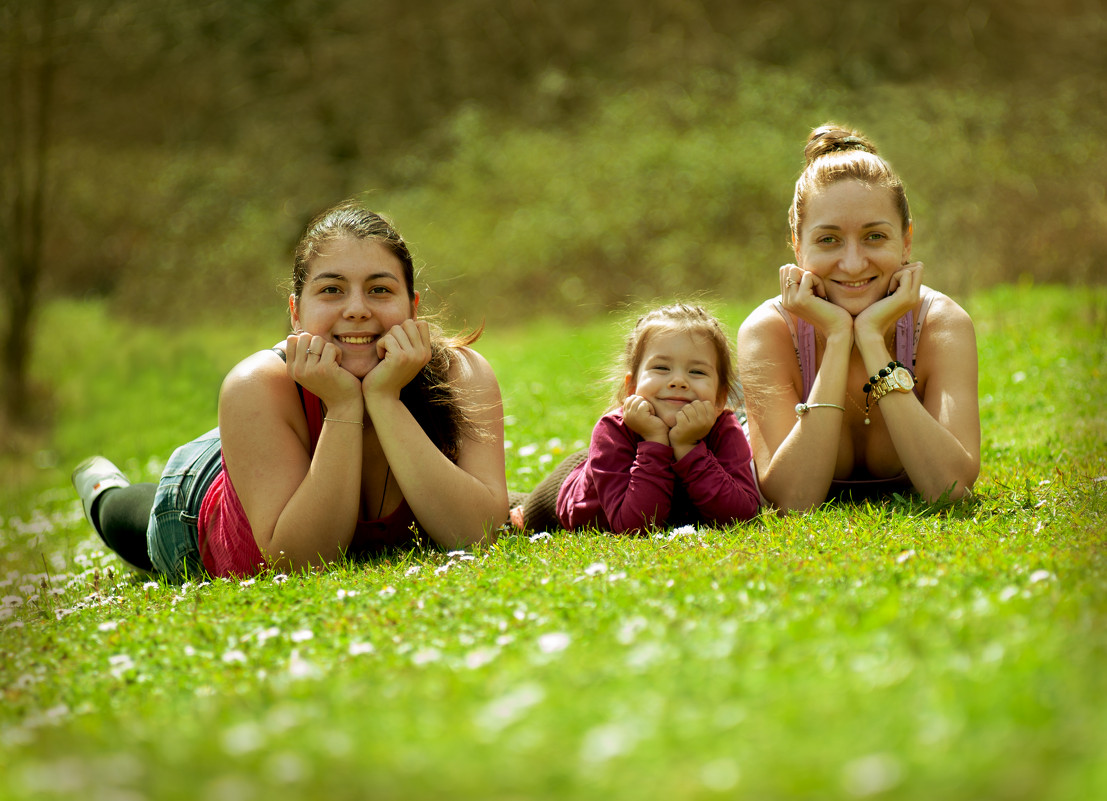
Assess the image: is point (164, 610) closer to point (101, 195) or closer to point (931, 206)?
Answer: point (931, 206)

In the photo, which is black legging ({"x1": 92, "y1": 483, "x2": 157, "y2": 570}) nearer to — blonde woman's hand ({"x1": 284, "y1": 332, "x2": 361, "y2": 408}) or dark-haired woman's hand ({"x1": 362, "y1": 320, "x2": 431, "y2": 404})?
blonde woman's hand ({"x1": 284, "y1": 332, "x2": 361, "y2": 408})

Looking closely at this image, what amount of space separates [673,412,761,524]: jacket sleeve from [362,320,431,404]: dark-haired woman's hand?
1.26 meters

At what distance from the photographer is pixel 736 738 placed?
2297 mm

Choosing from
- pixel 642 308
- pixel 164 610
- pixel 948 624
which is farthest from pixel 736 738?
pixel 642 308

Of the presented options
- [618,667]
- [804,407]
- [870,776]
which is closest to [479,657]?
[618,667]

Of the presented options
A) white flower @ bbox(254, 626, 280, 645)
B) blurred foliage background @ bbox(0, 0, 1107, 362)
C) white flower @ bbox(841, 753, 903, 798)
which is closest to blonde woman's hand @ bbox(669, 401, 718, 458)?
white flower @ bbox(254, 626, 280, 645)

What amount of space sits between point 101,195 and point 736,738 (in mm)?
23789

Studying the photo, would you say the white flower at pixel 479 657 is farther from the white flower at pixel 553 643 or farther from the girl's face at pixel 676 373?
the girl's face at pixel 676 373

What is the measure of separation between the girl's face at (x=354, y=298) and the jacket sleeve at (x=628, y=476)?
1.11 metres

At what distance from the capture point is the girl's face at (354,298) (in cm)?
478

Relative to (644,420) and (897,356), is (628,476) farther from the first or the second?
(897,356)

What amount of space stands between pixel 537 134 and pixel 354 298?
18.2 meters

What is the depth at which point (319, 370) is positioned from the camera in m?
4.62

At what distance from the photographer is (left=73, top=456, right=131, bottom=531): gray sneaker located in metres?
6.27
